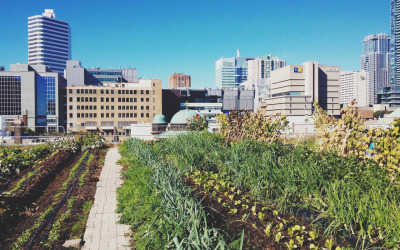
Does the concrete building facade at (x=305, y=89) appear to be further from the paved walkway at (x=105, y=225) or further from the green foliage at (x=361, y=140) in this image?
the paved walkway at (x=105, y=225)

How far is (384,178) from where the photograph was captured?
5.69 meters

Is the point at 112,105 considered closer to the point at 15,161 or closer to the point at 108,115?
the point at 108,115

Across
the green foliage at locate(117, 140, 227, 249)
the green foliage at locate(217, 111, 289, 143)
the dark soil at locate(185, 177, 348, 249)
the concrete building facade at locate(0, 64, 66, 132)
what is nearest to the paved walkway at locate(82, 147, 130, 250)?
the green foliage at locate(117, 140, 227, 249)

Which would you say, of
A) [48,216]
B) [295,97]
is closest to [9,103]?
[295,97]

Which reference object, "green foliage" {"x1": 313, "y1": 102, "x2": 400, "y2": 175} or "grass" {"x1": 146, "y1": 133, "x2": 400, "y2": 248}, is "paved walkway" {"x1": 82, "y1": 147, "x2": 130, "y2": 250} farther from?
"green foliage" {"x1": 313, "y1": 102, "x2": 400, "y2": 175}

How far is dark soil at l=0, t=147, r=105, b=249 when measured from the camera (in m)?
5.92

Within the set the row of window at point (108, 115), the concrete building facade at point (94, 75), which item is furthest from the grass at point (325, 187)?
the concrete building facade at point (94, 75)

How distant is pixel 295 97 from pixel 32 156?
12077 centimetres

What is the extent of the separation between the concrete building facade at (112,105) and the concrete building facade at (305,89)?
4458cm

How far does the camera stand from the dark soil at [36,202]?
592 cm

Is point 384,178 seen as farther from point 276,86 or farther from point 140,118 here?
point 276,86

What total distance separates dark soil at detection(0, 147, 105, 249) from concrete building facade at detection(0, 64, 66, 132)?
9474 cm

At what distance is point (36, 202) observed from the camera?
8.02 m

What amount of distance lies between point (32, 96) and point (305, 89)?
97724 millimetres
